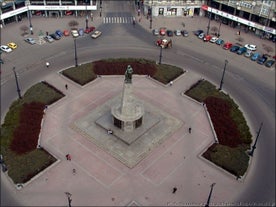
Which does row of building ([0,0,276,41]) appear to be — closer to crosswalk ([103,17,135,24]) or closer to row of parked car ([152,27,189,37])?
crosswalk ([103,17,135,24])

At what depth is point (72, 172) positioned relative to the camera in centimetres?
6750

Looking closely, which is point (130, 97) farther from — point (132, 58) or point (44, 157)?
point (132, 58)

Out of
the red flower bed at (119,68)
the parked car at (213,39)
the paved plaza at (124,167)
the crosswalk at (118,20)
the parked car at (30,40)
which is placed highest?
the crosswalk at (118,20)

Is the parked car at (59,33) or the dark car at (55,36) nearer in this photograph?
the dark car at (55,36)

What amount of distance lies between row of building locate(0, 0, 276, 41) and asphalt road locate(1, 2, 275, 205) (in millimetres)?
10759

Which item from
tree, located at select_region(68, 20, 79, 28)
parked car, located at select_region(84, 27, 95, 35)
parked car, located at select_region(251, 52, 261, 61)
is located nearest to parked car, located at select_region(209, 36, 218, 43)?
parked car, located at select_region(251, 52, 261, 61)

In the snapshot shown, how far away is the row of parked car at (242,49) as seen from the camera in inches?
3912

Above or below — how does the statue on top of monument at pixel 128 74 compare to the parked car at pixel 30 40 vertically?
above

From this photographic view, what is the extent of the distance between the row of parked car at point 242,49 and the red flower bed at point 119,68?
23.4 meters

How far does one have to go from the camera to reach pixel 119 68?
9294 cm

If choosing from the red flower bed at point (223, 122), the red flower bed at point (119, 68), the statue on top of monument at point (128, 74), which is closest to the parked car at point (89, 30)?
the red flower bed at point (119, 68)

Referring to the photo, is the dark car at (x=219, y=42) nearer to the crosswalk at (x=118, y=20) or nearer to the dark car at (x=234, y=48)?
the dark car at (x=234, y=48)

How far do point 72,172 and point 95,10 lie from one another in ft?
227

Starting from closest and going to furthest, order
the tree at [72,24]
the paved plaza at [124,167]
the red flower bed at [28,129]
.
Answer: the paved plaza at [124,167]
the red flower bed at [28,129]
the tree at [72,24]
